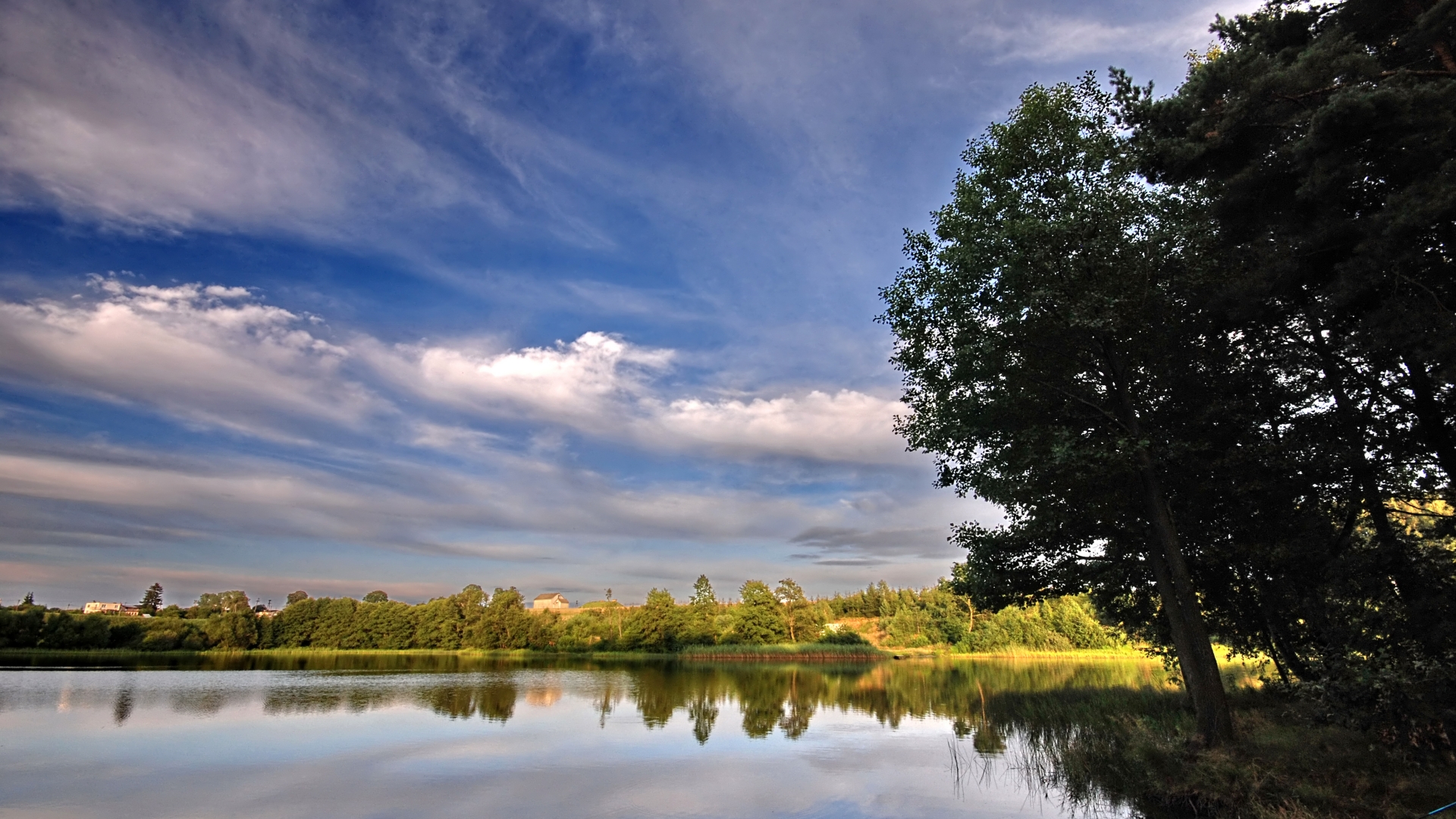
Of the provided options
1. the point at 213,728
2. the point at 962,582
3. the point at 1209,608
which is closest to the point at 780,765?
the point at 962,582

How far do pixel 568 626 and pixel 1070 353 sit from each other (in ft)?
281

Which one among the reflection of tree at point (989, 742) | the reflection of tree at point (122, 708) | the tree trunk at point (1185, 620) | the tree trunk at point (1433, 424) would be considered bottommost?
the reflection of tree at point (989, 742)

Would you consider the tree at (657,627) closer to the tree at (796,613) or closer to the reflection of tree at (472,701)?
the tree at (796,613)

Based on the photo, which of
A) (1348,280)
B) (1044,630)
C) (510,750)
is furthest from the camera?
(1044,630)

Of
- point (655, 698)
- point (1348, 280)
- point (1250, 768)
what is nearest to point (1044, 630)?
point (655, 698)

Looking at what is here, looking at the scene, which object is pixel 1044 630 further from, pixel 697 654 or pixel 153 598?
pixel 153 598

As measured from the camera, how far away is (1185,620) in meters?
13.8

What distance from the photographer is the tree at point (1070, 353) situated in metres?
13.9

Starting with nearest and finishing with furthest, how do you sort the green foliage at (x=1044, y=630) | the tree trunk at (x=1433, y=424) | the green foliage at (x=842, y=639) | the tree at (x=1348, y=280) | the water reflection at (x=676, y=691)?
the tree at (x=1348, y=280) < the tree trunk at (x=1433, y=424) < the water reflection at (x=676, y=691) < the green foliage at (x=1044, y=630) < the green foliage at (x=842, y=639)

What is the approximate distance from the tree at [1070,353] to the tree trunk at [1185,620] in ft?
0.12

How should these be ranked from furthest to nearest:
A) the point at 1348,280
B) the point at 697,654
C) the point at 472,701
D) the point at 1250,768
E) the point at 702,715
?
the point at 697,654 < the point at 472,701 < the point at 702,715 < the point at 1250,768 < the point at 1348,280

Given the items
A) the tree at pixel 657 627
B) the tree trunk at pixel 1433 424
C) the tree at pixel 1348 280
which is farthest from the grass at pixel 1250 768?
the tree at pixel 657 627

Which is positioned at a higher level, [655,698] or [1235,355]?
[1235,355]

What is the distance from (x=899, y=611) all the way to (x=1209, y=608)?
253 feet
